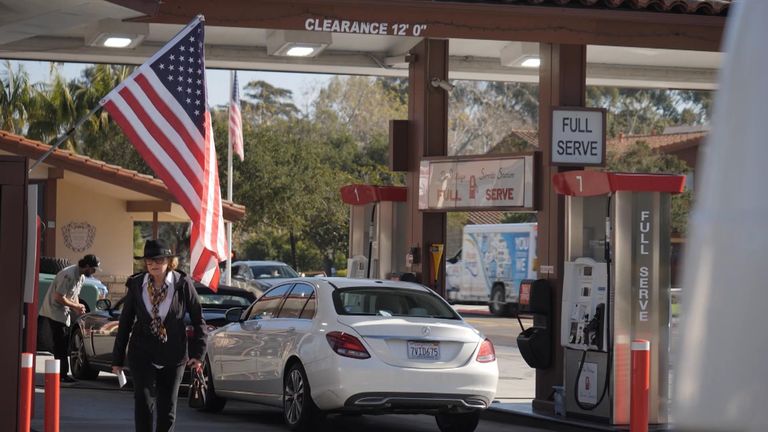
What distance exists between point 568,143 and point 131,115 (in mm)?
4910

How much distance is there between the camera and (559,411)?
13.6 metres

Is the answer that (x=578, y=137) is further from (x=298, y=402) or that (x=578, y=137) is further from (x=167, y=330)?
(x=167, y=330)

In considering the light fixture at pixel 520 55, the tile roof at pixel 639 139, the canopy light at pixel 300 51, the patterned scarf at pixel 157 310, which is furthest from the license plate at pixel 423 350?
the tile roof at pixel 639 139

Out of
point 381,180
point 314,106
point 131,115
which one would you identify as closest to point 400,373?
point 131,115

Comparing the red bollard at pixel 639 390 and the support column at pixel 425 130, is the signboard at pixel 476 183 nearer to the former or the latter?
the support column at pixel 425 130

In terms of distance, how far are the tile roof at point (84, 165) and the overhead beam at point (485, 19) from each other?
1455cm

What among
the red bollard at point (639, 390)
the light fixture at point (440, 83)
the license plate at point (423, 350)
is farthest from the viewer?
the light fixture at point (440, 83)

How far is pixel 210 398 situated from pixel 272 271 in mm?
23573

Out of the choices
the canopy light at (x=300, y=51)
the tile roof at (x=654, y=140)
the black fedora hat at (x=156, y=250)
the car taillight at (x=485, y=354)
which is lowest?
the car taillight at (x=485, y=354)

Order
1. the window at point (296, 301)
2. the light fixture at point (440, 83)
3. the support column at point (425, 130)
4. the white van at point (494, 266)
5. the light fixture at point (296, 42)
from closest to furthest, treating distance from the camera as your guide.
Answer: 1. the window at point (296, 301)
2. the light fixture at point (296, 42)
3. the light fixture at point (440, 83)
4. the support column at point (425, 130)
5. the white van at point (494, 266)

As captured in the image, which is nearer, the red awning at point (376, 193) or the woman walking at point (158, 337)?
the woman walking at point (158, 337)

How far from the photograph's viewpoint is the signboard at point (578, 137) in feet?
47.5

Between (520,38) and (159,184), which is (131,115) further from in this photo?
(159,184)

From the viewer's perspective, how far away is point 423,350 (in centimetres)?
1171
